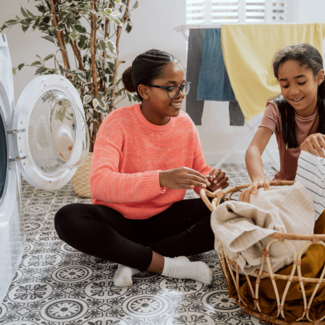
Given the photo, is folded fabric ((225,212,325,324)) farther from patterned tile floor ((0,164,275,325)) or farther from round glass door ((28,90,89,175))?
round glass door ((28,90,89,175))

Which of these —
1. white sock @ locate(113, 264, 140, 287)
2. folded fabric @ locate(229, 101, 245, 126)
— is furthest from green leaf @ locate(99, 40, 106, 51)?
white sock @ locate(113, 264, 140, 287)

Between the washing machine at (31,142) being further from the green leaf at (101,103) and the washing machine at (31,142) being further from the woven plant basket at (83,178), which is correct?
the woven plant basket at (83,178)

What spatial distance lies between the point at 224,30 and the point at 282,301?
5.19 ft

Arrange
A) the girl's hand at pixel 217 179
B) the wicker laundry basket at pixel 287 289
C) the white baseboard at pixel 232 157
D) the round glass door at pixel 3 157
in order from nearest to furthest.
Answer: the wicker laundry basket at pixel 287 289 < the round glass door at pixel 3 157 < the girl's hand at pixel 217 179 < the white baseboard at pixel 232 157

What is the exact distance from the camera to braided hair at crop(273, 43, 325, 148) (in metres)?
1.25

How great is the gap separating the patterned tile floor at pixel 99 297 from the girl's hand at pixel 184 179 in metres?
0.32

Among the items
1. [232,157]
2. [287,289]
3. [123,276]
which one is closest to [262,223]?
[287,289]

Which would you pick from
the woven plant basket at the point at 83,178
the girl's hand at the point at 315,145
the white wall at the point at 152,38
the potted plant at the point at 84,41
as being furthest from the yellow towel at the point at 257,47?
the girl's hand at the point at 315,145

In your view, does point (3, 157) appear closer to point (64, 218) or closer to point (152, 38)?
point (64, 218)

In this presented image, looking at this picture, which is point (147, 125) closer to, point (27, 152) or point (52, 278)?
point (27, 152)

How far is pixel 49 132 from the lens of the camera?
4.45 ft

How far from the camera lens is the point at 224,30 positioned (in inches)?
81.9

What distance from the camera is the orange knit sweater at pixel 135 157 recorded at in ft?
3.89

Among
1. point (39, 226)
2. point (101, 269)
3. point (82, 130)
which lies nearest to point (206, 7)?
point (82, 130)
